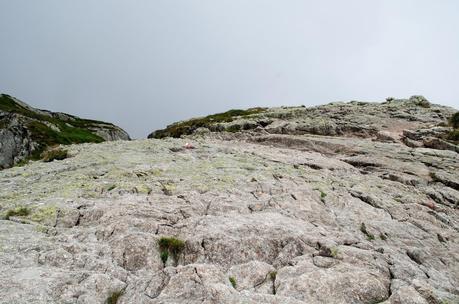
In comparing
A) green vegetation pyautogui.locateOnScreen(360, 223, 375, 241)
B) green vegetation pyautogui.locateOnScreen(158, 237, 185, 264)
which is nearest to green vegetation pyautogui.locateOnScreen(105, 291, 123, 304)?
green vegetation pyautogui.locateOnScreen(158, 237, 185, 264)

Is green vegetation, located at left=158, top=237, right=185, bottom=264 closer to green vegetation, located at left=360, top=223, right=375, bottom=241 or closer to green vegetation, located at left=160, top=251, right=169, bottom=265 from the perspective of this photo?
green vegetation, located at left=160, top=251, right=169, bottom=265

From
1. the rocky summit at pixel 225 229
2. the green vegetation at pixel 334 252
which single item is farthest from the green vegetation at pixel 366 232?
the green vegetation at pixel 334 252

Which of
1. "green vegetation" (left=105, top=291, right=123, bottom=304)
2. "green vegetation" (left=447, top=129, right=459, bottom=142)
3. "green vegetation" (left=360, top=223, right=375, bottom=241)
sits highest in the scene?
"green vegetation" (left=447, top=129, right=459, bottom=142)

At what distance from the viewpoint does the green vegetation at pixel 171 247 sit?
1562cm

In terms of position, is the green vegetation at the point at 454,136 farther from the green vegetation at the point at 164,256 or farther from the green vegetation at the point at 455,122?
the green vegetation at the point at 164,256

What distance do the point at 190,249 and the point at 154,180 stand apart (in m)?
9.48

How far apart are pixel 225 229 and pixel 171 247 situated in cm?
296

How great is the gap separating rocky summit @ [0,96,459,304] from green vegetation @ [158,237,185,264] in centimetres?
5

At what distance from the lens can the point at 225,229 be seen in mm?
17453

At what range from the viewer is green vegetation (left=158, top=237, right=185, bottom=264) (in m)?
15.6

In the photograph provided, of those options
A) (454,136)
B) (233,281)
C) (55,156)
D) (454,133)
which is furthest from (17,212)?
(454,133)

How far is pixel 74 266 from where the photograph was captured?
13852 millimetres

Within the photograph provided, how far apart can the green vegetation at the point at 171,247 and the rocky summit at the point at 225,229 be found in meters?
0.05

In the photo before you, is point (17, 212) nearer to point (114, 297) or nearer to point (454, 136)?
point (114, 297)
